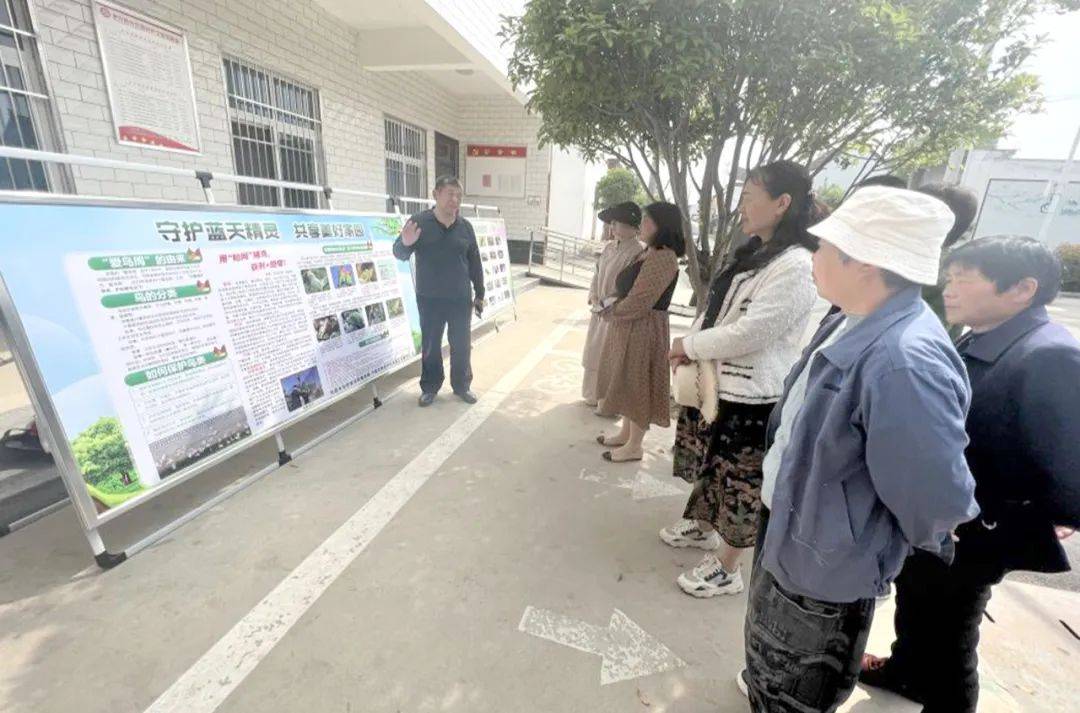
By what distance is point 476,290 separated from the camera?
434cm

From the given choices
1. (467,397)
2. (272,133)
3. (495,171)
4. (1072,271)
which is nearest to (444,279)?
(467,397)

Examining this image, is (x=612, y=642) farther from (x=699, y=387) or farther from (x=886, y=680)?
(x=699, y=387)

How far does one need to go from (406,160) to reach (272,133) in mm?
3735

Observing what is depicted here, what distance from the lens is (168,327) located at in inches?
93.1

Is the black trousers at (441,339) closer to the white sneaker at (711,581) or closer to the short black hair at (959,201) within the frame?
the white sneaker at (711,581)

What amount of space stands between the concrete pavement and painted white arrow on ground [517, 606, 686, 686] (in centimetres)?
1

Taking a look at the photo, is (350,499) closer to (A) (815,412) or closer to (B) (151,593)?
(B) (151,593)

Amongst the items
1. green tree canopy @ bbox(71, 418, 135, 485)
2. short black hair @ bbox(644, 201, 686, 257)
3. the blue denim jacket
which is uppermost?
short black hair @ bbox(644, 201, 686, 257)

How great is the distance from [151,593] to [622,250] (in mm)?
3267

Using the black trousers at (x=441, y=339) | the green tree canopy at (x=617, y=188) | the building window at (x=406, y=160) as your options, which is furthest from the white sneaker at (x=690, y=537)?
the green tree canopy at (x=617, y=188)

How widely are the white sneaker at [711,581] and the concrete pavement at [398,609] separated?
49 mm

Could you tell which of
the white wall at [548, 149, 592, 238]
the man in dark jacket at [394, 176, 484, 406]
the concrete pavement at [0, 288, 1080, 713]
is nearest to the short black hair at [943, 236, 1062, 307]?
the concrete pavement at [0, 288, 1080, 713]

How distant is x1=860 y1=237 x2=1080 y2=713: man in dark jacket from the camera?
1.33 meters

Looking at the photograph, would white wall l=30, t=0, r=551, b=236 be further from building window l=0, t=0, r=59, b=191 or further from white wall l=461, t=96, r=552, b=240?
white wall l=461, t=96, r=552, b=240
